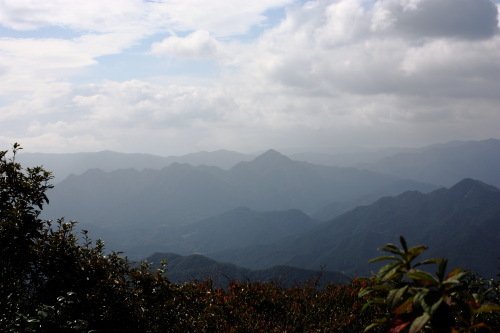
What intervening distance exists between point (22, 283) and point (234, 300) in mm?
4506

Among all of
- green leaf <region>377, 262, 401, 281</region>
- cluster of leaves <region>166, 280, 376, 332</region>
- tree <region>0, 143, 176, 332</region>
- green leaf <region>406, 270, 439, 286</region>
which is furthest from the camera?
cluster of leaves <region>166, 280, 376, 332</region>

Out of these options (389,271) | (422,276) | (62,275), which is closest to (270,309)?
(62,275)

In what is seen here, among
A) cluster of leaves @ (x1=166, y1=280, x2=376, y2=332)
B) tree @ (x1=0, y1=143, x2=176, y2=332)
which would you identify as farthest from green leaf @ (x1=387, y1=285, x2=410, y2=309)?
tree @ (x1=0, y1=143, x2=176, y2=332)

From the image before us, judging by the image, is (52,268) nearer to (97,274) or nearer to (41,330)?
(97,274)

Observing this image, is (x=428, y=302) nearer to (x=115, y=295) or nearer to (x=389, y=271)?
(x=389, y=271)

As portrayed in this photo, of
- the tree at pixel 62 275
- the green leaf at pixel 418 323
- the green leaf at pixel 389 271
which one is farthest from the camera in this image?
the tree at pixel 62 275

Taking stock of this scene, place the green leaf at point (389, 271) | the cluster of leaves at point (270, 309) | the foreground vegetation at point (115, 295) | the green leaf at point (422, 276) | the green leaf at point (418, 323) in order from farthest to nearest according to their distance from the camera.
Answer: the cluster of leaves at point (270, 309), the foreground vegetation at point (115, 295), the green leaf at point (389, 271), the green leaf at point (422, 276), the green leaf at point (418, 323)

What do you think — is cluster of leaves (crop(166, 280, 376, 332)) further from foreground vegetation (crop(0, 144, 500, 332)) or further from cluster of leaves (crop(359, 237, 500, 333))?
cluster of leaves (crop(359, 237, 500, 333))

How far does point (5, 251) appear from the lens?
302 inches

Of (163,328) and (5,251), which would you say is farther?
(5,251)

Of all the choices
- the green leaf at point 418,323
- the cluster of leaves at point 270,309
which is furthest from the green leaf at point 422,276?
the cluster of leaves at point 270,309

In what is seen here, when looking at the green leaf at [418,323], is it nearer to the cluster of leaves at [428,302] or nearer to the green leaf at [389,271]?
the cluster of leaves at [428,302]

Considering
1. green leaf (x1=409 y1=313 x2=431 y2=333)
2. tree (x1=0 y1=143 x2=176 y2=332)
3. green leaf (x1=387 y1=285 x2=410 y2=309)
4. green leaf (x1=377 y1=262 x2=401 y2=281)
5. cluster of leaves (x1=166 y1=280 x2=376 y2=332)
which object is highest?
green leaf (x1=377 y1=262 x2=401 y2=281)

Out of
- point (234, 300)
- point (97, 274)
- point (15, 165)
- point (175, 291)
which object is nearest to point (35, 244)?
point (97, 274)
